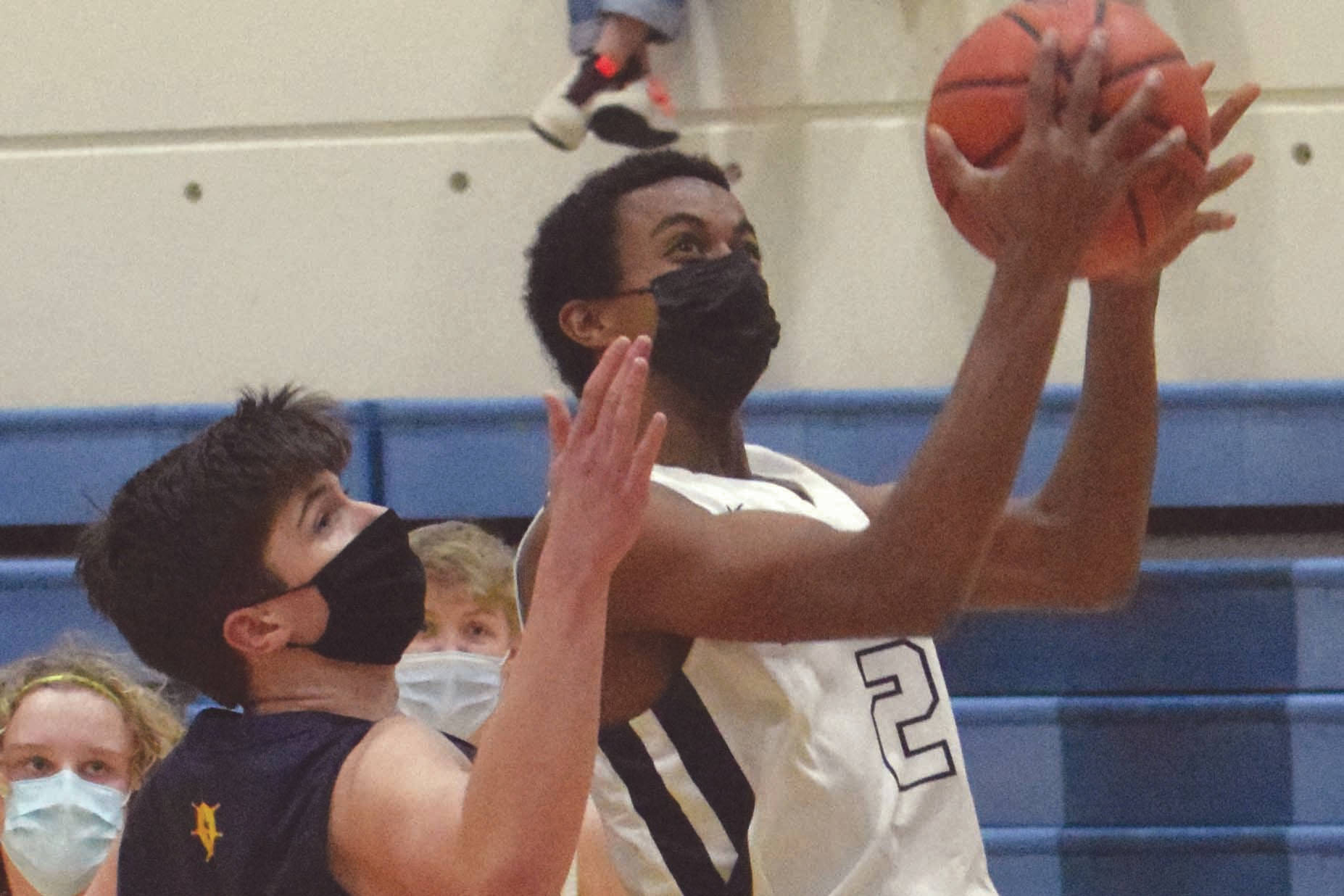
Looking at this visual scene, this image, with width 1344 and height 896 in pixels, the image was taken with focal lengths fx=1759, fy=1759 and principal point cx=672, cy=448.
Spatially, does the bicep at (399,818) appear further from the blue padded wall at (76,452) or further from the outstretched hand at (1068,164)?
the blue padded wall at (76,452)

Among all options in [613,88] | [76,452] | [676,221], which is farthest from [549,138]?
[676,221]

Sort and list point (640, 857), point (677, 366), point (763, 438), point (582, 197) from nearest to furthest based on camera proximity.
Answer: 1. point (640, 857)
2. point (677, 366)
3. point (582, 197)
4. point (763, 438)

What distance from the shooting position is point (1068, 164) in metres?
1.59

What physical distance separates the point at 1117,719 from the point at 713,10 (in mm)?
1808

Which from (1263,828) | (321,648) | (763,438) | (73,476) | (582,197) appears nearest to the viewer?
(321,648)

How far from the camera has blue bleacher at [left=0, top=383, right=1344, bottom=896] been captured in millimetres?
3078

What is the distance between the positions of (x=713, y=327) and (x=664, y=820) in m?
0.58

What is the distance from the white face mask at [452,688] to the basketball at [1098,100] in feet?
4.84

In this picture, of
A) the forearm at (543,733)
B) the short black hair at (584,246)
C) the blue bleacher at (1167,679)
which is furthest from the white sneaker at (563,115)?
the forearm at (543,733)

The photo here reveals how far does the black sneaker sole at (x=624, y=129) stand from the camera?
11.8 ft

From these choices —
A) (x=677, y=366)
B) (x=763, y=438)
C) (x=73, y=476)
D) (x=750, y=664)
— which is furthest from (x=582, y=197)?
(x=73, y=476)

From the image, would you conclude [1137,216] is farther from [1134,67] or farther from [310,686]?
[310,686]

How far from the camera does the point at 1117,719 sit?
3.13 meters

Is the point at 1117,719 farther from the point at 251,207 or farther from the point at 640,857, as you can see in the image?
the point at 251,207
